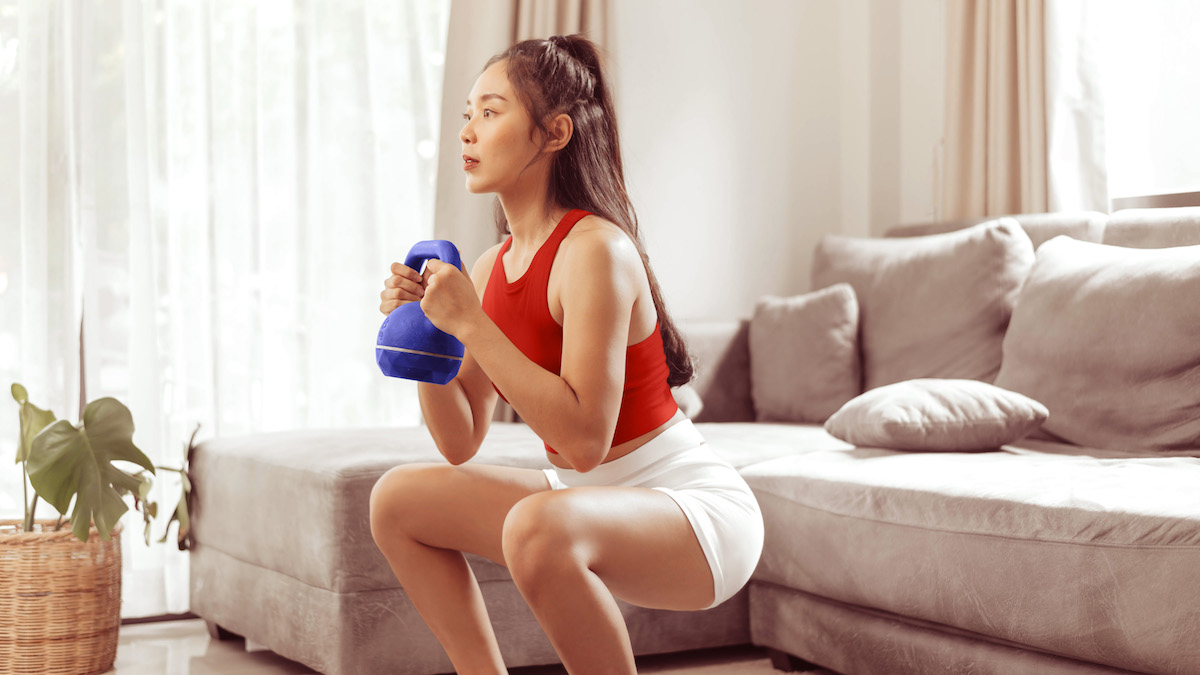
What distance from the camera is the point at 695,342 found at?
313cm

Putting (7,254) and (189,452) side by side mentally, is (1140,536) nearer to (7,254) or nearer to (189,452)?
(189,452)

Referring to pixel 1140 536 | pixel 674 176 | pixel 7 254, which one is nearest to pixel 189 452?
pixel 7 254

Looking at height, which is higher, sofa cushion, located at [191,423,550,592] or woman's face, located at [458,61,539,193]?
woman's face, located at [458,61,539,193]

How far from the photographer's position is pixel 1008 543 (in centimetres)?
165

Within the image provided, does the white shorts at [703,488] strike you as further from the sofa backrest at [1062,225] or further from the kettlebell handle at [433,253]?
the sofa backrest at [1062,225]

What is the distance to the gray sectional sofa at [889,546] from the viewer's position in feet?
5.02

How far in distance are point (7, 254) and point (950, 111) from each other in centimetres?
259

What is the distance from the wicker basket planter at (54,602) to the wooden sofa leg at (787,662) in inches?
53.1

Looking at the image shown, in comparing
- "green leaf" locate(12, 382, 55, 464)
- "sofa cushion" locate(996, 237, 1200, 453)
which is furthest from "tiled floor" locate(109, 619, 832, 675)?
"sofa cushion" locate(996, 237, 1200, 453)

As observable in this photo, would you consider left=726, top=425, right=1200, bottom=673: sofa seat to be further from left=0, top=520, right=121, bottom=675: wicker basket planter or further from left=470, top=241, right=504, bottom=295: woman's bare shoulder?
left=0, top=520, right=121, bottom=675: wicker basket planter

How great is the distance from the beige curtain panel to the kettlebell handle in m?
2.15

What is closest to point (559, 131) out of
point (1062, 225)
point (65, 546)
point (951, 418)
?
point (951, 418)

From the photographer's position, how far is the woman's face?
56.3 inches

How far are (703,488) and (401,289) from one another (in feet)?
1.51
